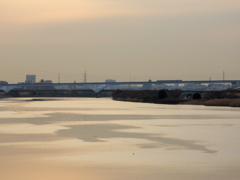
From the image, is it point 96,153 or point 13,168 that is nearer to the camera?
point 13,168

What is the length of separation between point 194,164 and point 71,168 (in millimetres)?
4343

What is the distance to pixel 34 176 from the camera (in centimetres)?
1577

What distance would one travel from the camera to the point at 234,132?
98.8ft

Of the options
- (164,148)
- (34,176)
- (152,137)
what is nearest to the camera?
(34,176)

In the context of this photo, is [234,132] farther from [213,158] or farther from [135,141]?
[213,158]

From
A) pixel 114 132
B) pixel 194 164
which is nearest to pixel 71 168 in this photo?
pixel 194 164

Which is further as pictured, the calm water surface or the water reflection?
the water reflection

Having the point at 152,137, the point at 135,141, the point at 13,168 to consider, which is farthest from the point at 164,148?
the point at 13,168

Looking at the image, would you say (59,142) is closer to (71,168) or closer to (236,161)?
(71,168)

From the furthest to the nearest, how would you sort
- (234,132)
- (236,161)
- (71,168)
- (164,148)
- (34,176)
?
(234,132), (164,148), (236,161), (71,168), (34,176)

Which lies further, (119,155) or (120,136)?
(120,136)

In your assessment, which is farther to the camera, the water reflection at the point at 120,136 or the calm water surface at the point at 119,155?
the water reflection at the point at 120,136

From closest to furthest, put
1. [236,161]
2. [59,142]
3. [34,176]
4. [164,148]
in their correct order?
[34,176], [236,161], [164,148], [59,142]

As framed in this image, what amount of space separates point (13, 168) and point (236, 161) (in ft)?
26.1
